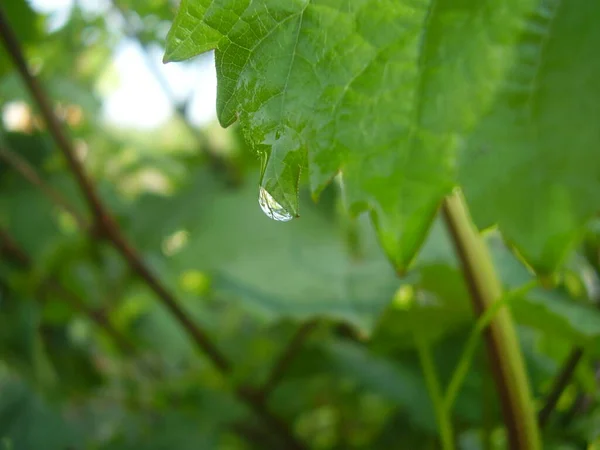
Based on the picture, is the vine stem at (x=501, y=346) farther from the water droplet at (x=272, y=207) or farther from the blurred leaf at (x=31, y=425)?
the blurred leaf at (x=31, y=425)

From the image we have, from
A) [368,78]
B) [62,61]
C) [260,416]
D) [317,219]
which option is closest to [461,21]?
[368,78]

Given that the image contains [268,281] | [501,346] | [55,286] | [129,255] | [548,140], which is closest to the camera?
→ [548,140]

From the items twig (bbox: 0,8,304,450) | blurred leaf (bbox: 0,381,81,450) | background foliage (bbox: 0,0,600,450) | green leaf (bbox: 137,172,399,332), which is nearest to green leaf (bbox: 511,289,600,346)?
background foliage (bbox: 0,0,600,450)

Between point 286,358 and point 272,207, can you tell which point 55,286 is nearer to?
point 286,358

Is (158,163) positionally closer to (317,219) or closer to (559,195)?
(317,219)

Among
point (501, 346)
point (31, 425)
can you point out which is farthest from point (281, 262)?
point (31, 425)

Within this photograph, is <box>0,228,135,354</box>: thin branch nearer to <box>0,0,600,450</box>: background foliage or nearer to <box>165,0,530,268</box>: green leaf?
<box>0,0,600,450</box>: background foliage
